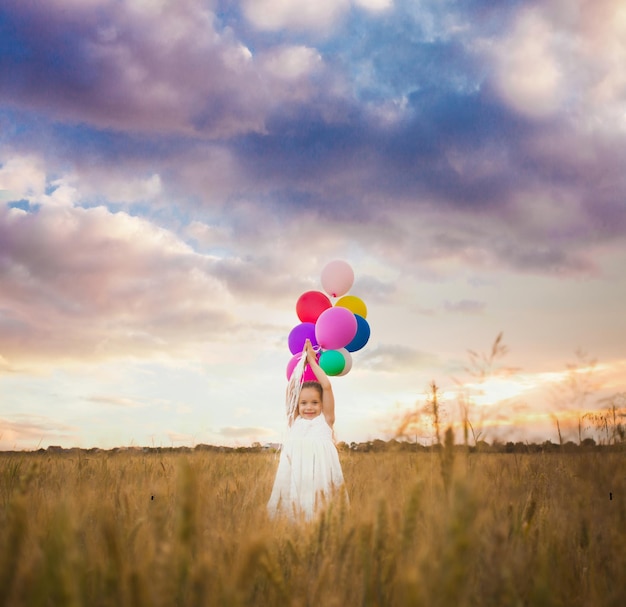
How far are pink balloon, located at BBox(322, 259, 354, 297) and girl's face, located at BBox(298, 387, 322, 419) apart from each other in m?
1.75

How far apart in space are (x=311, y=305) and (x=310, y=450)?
2000 mm

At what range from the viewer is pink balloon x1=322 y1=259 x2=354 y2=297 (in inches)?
258

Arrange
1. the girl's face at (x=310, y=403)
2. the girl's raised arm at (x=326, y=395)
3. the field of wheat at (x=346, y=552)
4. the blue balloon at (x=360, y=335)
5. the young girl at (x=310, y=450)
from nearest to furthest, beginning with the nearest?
the field of wheat at (x=346, y=552) < the young girl at (x=310, y=450) < the girl's face at (x=310, y=403) < the girl's raised arm at (x=326, y=395) < the blue balloon at (x=360, y=335)

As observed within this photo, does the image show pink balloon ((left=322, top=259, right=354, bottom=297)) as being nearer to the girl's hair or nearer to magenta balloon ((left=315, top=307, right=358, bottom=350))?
magenta balloon ((left=315, top=307, right=358, bottom=350))

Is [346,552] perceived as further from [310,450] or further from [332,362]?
[332,362]

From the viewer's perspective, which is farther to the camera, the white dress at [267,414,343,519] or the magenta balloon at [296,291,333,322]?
the magenta balloon at [296,291,333,322]

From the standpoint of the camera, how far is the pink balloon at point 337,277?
654 cm

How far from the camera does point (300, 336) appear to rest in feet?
19.8

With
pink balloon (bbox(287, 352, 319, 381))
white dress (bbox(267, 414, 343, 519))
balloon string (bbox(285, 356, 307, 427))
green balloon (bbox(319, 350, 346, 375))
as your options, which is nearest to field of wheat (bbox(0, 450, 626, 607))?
white dress (bbox(267, 414, 343, 519))

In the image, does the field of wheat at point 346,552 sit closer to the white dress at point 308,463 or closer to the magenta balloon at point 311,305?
the white dress at point 308,463

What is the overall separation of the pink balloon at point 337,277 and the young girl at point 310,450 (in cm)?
134

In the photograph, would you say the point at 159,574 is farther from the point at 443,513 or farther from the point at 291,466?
the point at 291,466

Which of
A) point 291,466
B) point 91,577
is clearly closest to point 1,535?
point 91,577

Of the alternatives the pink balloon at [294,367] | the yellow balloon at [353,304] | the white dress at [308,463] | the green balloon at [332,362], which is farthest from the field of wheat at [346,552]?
the yellow balloon at [353,304]
